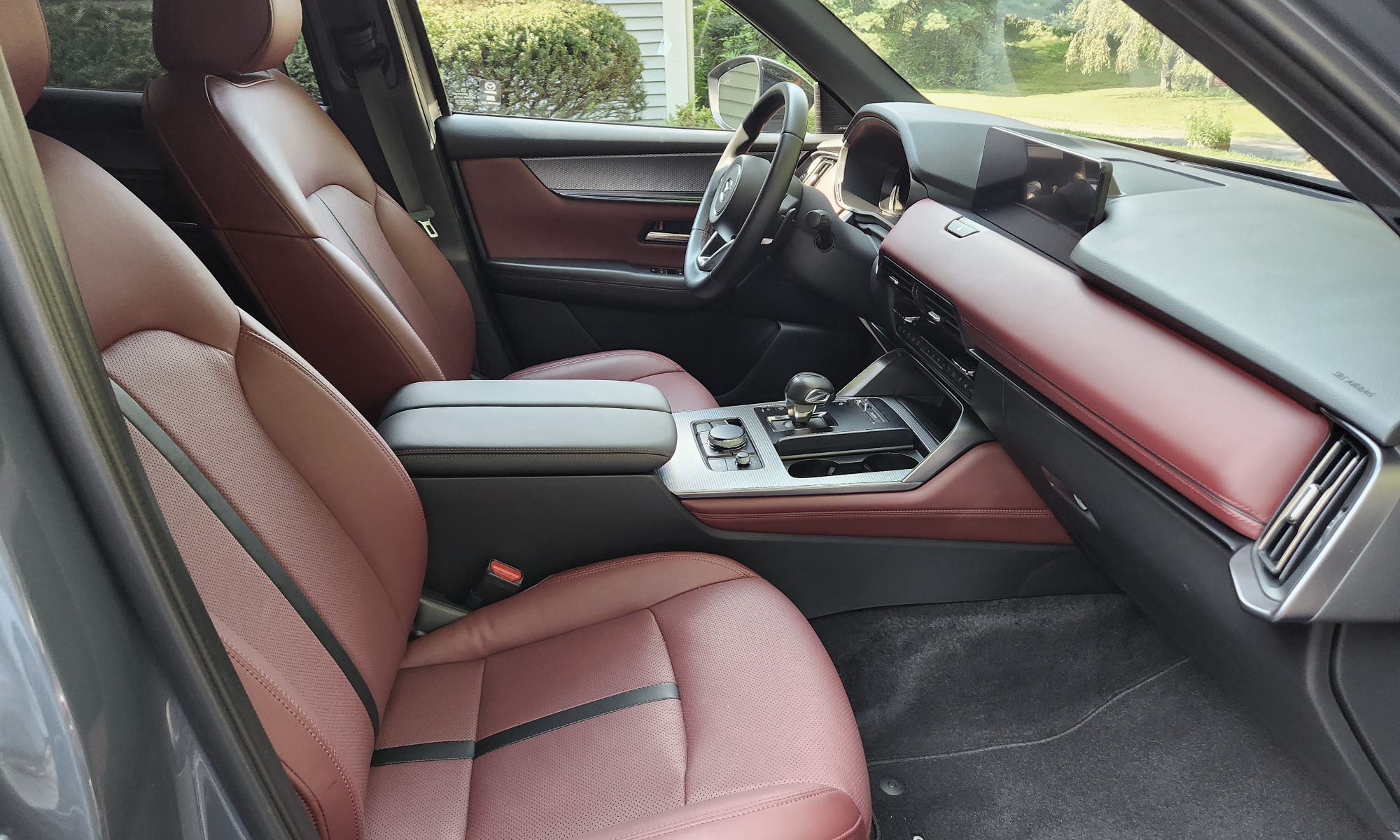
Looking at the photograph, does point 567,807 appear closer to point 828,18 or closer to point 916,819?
point 916,819

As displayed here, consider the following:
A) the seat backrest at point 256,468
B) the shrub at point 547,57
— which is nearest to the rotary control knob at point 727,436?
the seat backrest at point 256,468

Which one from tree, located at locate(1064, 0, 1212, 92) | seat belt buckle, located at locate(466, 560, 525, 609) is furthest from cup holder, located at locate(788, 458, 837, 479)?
tree, located at locate(1064, 0, 1212, 92)

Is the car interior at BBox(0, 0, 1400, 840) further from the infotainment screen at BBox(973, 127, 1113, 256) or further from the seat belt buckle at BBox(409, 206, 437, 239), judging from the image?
the seat belt buckle at BBox(409, 206, 437, 239)

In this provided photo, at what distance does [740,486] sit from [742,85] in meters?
1.14

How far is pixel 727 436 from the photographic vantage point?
59.5 inches

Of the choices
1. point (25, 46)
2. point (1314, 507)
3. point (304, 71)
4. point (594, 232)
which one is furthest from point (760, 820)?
point (304, 71)

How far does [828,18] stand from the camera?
1.98 meters

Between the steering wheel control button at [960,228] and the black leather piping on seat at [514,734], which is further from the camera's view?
the steering wheel control button at [960,228]

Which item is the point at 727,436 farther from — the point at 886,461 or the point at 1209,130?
the point at 1209,130

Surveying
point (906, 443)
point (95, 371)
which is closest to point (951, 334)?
point (906, 443)

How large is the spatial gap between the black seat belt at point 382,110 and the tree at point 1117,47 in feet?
4.41

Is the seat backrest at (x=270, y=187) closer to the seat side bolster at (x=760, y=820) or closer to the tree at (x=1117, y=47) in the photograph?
the seat side bolster at (x=760, y=820)

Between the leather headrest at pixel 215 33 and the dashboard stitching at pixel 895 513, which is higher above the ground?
the leather headrest at pixel 215 33

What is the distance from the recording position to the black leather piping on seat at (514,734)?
100 centimetres
